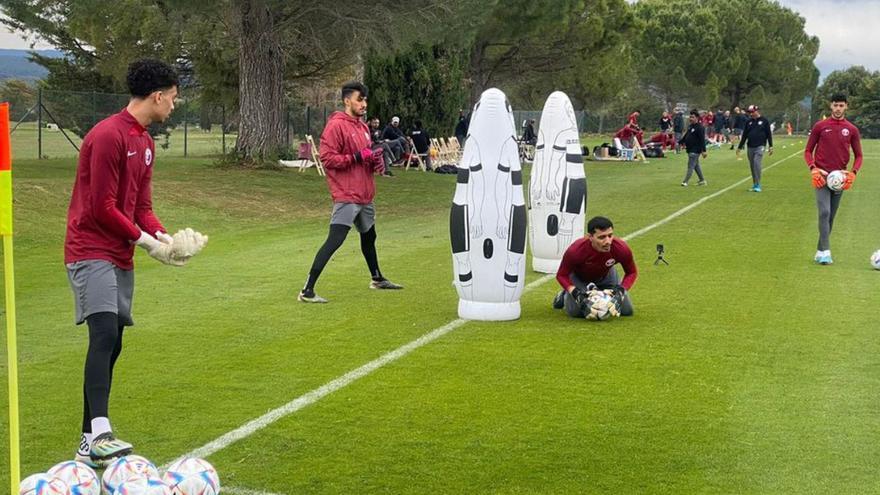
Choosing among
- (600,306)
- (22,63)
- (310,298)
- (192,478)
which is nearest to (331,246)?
(310,298)

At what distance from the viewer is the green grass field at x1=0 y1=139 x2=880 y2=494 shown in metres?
6.02

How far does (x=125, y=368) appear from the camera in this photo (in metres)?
8.38

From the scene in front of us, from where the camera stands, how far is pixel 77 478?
16.6 feet

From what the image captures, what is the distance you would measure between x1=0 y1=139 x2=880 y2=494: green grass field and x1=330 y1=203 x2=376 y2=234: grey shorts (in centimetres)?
83

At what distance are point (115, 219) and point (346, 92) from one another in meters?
5.18

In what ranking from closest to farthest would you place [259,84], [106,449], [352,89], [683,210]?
[106,449]
[352,89]
[683,210]
[259,84]

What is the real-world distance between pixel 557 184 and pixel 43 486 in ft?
29.6

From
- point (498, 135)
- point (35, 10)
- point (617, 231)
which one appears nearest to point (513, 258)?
point (498, 135)

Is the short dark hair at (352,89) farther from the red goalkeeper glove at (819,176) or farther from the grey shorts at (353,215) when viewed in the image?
the red goalkeeper glove at (819,176)

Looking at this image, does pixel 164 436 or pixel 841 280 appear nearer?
pixel 164 436

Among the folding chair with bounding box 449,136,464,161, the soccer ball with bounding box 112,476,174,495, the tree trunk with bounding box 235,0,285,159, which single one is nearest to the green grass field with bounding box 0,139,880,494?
the soccer ball with bounding box 112,476,174,495

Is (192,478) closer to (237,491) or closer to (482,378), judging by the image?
(237,491)

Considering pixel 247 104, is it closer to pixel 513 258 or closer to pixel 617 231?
pixel 617 231

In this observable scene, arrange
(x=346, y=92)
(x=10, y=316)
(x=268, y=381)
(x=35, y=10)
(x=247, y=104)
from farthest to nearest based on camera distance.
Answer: (x=247, y=104), (x=35, y=10), (x=346, y=92), (x=268, y=381), (x=10, y=316)
